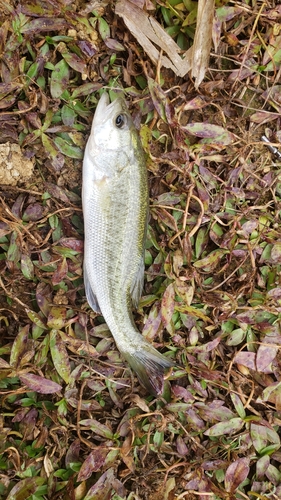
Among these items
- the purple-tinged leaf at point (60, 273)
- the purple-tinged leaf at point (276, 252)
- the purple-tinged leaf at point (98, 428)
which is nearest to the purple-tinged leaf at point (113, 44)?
the purple-tinged leaf at point (60, 273)

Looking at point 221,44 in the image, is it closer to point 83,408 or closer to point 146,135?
point 146,135

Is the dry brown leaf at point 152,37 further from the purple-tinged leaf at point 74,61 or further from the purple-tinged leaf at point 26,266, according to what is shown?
the purple-tinged leaf at point 26,266

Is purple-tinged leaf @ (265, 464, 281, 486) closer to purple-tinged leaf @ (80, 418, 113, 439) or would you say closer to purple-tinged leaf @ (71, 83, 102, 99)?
purple-tinged leaf @ (80, 418, 113, 439)

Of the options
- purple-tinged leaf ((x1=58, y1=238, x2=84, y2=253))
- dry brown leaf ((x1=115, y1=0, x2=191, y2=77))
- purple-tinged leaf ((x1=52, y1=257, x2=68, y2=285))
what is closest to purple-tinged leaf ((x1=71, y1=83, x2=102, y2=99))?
dry brown leaf ((x1=115, y1=0, x2=191, y2=77))

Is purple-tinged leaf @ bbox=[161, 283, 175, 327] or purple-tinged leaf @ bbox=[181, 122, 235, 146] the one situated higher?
purple-tinged leaf @ bbox=[181, 122, 235, 146]

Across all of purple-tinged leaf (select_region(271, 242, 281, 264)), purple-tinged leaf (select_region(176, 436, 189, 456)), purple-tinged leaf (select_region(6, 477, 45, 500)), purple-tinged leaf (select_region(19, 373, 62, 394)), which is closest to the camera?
purple-tinged leaf (select_region(6, 477, 45, 500))

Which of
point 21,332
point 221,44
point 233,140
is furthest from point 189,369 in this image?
point 221,44

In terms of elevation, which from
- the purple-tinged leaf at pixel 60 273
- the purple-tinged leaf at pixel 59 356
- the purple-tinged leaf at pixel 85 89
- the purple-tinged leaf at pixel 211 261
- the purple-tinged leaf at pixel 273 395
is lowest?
the purple-tinged leaf at pixel 273 395
